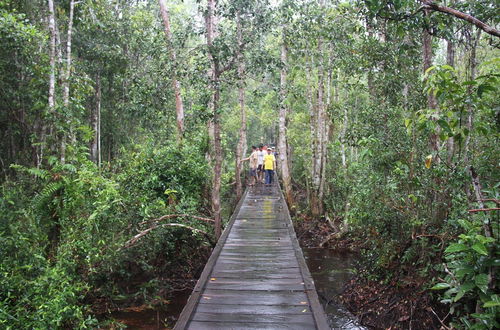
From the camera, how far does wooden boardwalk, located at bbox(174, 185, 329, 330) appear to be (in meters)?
3.79

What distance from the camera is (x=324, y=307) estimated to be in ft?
22.9

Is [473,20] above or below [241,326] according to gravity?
above

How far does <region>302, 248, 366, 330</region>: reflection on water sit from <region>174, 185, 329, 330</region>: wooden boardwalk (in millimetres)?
1490

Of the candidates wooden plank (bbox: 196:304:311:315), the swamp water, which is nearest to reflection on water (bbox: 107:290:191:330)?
the swamp water

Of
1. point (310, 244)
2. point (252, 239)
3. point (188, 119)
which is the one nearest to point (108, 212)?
point (252, 239)

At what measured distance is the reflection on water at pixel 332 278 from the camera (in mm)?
6410

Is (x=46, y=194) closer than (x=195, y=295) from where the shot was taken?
No

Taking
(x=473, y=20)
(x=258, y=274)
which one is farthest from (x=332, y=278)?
(x=473, y=20)

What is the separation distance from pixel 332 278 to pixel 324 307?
1558mm

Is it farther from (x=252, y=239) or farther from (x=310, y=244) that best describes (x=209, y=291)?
(x=310, y=244)

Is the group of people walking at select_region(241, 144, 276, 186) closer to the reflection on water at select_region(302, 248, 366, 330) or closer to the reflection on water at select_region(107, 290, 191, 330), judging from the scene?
the reflection on water at select_region(302, 248, 366, 330)

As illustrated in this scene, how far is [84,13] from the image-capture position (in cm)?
975

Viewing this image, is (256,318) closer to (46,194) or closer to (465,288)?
(465,288)

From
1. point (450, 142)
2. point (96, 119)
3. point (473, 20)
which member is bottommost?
point (450, 142)
